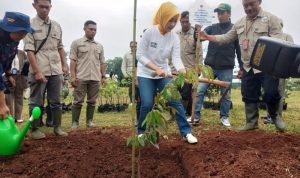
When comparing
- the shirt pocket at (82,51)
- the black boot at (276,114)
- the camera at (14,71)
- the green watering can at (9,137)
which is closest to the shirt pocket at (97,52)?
the shirt pocket at (82,51)

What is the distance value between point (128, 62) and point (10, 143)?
16.4 ft

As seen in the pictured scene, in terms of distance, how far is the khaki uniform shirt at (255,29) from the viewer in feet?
15.7

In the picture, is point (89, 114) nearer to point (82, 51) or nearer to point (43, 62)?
point (82, 51)

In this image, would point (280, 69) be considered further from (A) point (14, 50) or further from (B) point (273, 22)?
(A) point (14, 50)

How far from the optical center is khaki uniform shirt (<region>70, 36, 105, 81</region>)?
609cm

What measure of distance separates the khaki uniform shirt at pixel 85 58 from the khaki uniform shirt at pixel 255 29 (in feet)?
7.65

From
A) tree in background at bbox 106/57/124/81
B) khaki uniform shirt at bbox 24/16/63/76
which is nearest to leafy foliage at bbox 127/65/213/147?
khaki uniform shirt at bbox 24/16/63/76

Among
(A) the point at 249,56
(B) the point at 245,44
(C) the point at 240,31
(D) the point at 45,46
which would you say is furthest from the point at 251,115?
(D) the point at 45,46

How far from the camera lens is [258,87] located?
5043 mm

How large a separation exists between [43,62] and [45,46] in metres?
0.22

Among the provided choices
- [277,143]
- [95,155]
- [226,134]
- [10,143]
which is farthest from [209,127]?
[10,143]

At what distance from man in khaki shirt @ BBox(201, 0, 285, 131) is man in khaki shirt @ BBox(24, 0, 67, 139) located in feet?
7.69

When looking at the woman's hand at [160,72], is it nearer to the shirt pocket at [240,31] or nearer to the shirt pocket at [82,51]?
the shirt pocket at [240,31]

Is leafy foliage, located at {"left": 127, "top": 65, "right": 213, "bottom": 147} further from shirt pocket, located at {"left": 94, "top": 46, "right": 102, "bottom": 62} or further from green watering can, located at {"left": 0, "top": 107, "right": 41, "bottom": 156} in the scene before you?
shirt pocket, located at {"left": 94, "top": 46, "right": 102, "bottom": 62}
